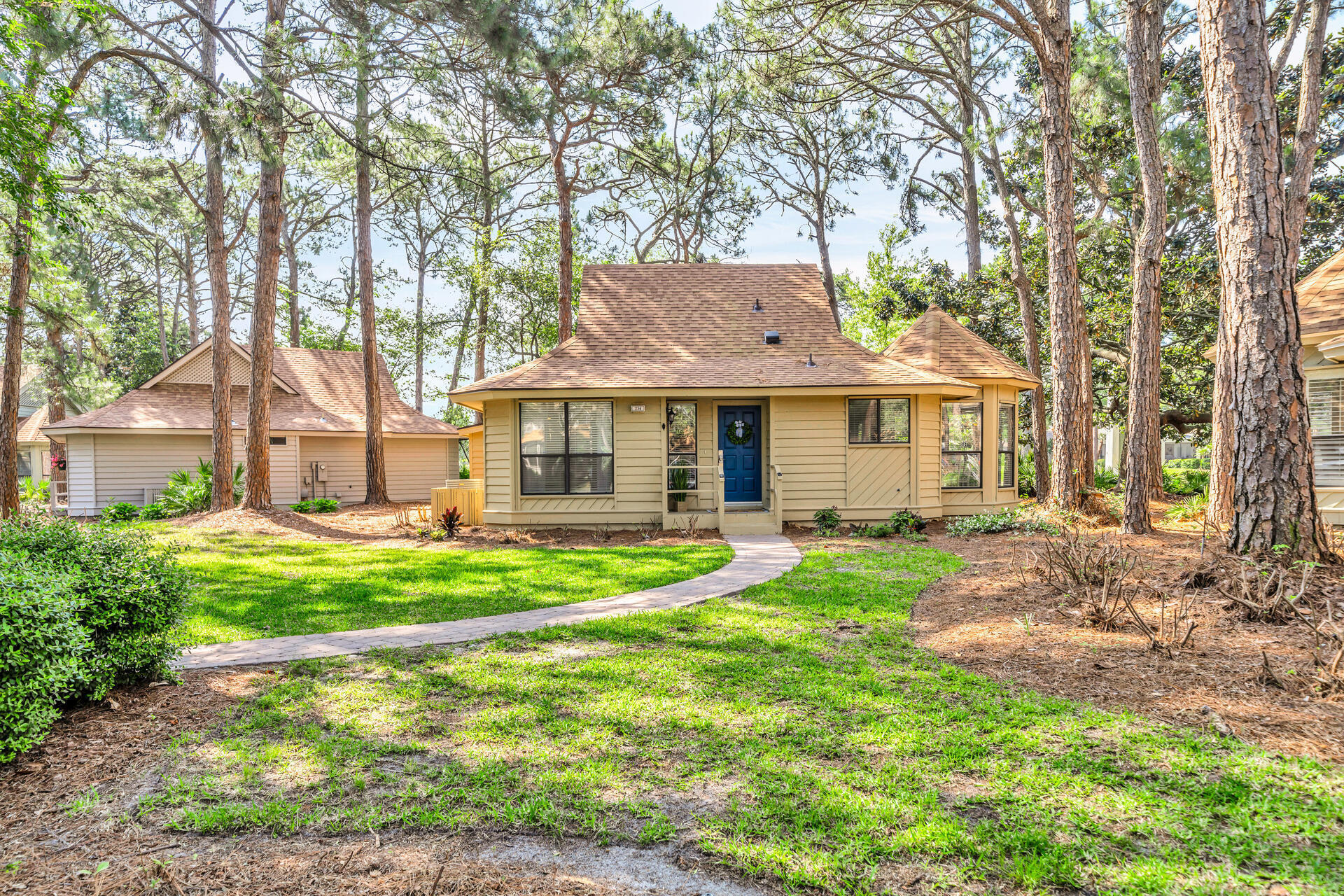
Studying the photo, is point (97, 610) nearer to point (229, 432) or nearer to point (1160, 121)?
point (229, 432)

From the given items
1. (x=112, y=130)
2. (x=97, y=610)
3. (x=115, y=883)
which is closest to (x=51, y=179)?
(x=97, y=610)

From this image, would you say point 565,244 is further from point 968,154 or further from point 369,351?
point 968,154

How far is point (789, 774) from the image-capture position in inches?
129

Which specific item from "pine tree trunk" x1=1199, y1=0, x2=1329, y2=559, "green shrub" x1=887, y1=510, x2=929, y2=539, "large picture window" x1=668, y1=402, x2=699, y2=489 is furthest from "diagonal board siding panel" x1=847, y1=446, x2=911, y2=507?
"pine tree trunk" x1=1199, y1=0, x2=1329, y2=559

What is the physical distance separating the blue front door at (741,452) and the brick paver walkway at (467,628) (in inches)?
179

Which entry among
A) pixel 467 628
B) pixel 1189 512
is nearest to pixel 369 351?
pixel 467 628

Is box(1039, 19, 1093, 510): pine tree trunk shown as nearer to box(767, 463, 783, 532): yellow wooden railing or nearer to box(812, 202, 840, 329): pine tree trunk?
box(767, 463, 783, 532): yellow wooden railing

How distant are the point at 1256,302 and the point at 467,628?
24.2 ft

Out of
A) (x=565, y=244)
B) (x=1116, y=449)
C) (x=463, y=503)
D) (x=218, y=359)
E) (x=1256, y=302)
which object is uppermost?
(x=565, y=244)

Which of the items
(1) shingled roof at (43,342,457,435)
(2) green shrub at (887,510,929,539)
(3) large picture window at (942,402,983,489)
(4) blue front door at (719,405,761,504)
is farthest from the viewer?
(1) shingled roof at (43,342,457,435)

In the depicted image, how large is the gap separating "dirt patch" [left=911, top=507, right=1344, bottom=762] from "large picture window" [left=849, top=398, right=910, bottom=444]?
600 cm

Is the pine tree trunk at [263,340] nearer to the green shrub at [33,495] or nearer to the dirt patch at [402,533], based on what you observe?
the dirt patch at [402,533]

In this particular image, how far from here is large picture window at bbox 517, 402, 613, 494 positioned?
12.9 meters

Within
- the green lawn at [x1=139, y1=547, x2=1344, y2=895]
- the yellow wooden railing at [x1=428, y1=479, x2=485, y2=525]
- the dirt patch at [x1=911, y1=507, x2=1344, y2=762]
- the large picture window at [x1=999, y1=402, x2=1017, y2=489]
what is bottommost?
the green lawn at [x1=139, y1=547, x2=1344, y2=895]
